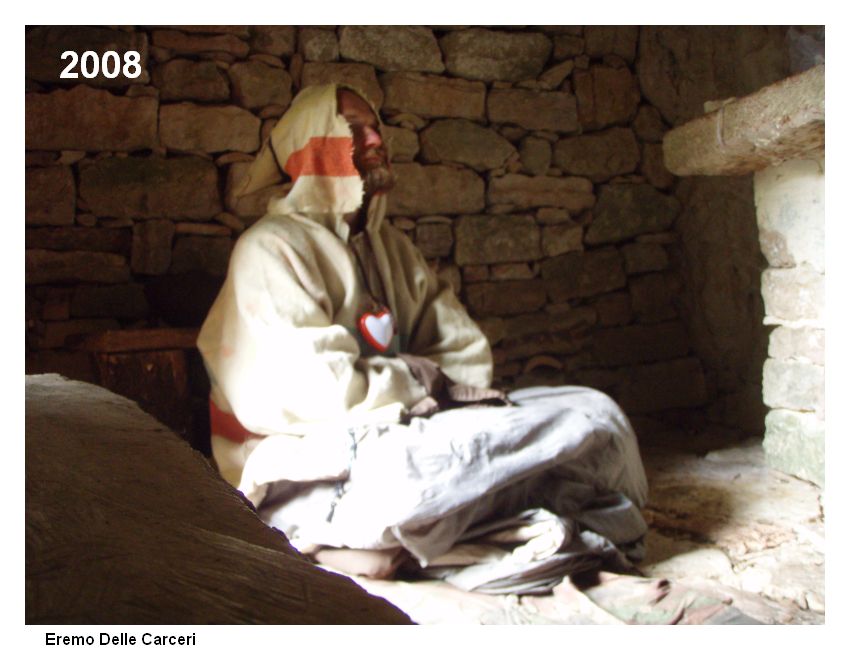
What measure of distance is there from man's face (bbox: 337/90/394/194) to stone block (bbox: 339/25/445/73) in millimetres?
971

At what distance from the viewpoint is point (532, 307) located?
13.0 ft

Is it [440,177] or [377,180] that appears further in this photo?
[440,177]

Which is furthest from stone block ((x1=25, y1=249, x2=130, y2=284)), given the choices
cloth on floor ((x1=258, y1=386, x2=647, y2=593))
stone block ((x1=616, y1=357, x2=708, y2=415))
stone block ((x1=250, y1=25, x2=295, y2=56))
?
stone block ((x1=616, y1=357, x2=708, y2=415))

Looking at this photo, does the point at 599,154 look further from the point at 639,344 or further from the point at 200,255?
the point at 200,255

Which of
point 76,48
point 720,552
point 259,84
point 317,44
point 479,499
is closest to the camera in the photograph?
point 479,499

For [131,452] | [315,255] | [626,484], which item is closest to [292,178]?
[315,255]

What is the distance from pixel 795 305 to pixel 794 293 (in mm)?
43

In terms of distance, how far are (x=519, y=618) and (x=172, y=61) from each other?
2.62 metres

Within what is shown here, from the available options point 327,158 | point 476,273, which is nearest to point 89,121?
point 327,158

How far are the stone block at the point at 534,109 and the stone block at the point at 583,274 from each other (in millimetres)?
642

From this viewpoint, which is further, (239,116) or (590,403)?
(239,116)

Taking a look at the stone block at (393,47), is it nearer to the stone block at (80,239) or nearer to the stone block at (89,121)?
the stone block at (89,121)

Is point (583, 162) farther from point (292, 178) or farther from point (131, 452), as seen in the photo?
point (131, 452)

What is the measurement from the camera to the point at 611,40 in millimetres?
4086
